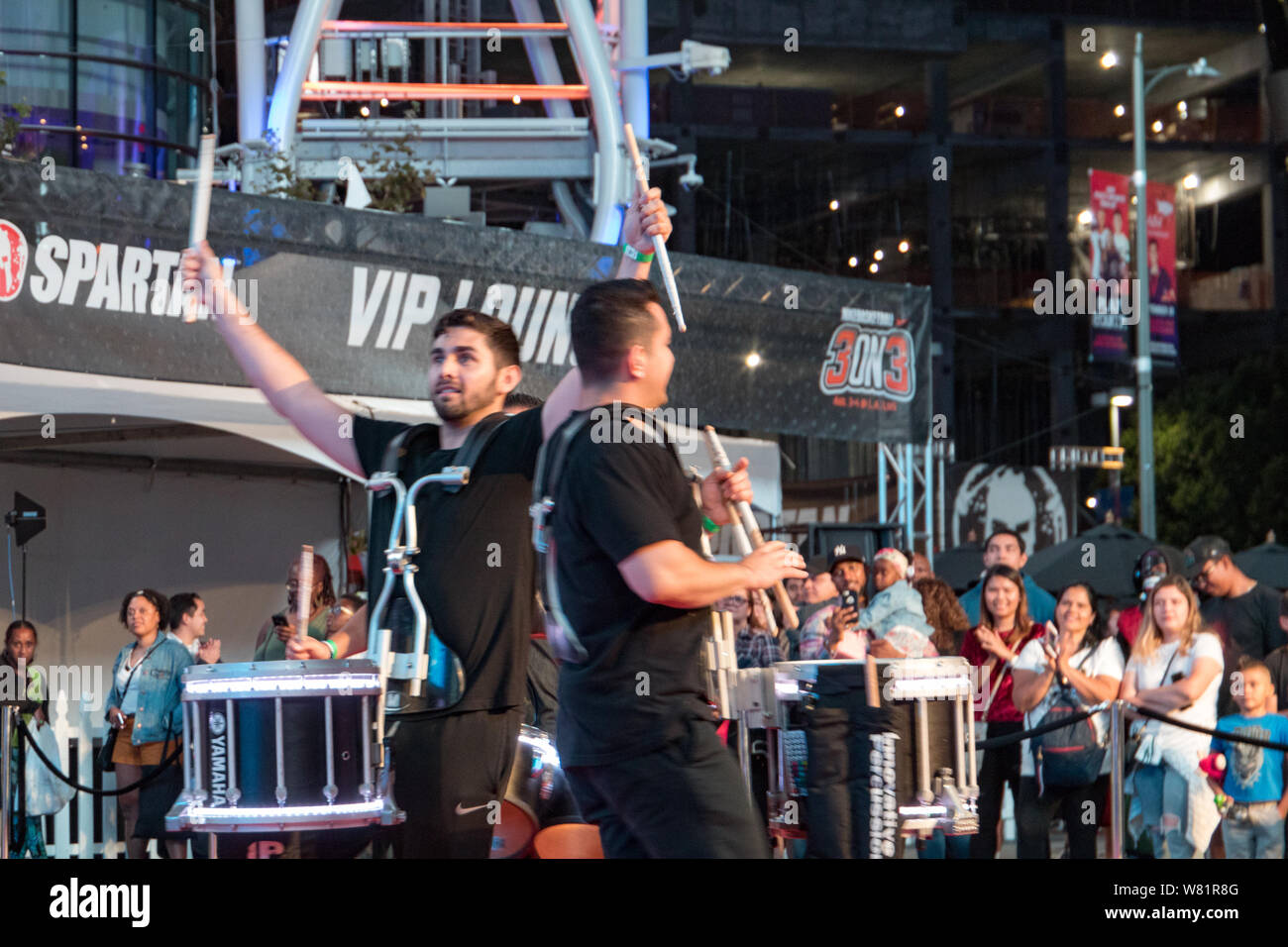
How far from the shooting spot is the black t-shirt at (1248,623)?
386 inches

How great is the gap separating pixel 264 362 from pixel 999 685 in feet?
16.7

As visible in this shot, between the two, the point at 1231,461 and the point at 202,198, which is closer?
the point at 202,198

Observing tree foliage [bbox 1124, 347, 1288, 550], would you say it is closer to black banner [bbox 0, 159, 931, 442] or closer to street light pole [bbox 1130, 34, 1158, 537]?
street light pole [bbox 1130, 34, 1158, 537]

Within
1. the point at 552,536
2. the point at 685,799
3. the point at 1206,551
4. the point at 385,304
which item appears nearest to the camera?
the point at 685,799

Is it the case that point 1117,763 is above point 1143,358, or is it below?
below

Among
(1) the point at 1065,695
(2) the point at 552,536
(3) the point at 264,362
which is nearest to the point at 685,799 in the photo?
(2) the point at 552,536

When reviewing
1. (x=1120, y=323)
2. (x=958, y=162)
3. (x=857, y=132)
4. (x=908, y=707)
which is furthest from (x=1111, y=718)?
(x=958, y=162)

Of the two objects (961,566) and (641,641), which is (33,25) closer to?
(961,566)

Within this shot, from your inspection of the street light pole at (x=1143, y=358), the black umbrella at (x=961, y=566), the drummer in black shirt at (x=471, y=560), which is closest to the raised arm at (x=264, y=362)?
the drummer in black shirt at (x=471, y=560)

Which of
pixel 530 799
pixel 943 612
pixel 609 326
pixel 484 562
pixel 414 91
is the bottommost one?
pixel 530 799

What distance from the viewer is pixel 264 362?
486 centimetres

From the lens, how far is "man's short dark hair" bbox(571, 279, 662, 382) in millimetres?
3748

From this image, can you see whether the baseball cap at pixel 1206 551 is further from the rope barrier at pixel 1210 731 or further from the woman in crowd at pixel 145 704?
the woman in crowd at pixel 145 704
